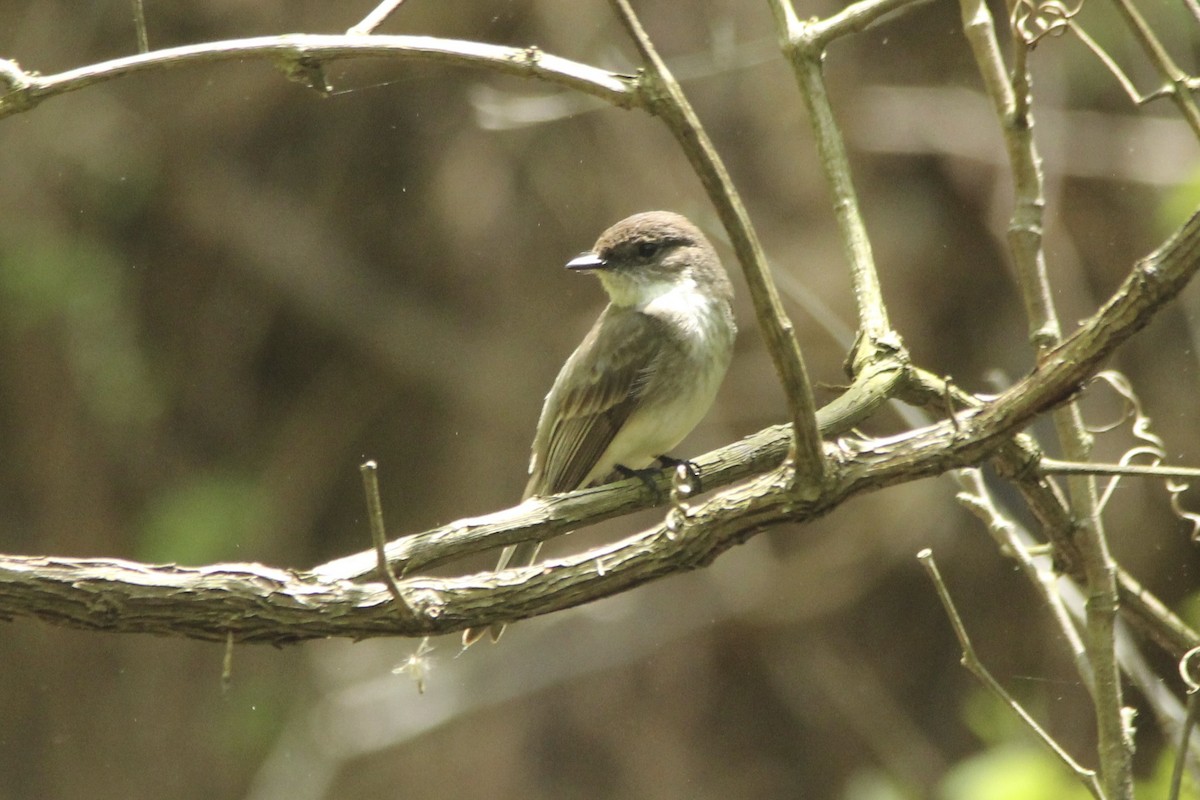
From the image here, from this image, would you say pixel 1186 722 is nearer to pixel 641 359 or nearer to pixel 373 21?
pixel 641 359

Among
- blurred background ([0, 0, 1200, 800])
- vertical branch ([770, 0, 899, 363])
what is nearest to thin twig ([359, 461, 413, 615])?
vertical branch ([770, 0, 899, 363])

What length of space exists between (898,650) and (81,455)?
4.00m

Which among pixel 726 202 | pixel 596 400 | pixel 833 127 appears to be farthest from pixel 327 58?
pixel 596 400

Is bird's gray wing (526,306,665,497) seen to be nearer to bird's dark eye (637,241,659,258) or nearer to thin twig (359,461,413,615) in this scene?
bird's dark eye (637,241,659,258)

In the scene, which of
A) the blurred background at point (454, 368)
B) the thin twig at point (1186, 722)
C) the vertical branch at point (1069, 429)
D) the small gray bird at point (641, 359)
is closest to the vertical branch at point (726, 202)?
the vertical branch at point (1069, 429)

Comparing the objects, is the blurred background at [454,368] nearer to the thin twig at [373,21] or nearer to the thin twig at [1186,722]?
the thin twig at [1186,722]

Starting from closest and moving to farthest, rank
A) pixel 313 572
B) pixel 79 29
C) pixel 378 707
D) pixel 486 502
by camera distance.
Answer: pixel 313 572
pixel 486 502
pixel 79 29
pixel 378 707

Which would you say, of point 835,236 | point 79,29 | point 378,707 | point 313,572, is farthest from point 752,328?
point 313,572

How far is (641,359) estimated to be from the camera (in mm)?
3447

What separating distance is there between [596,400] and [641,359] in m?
0.16

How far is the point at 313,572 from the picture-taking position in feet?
7.02

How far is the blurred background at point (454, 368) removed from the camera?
5.52m

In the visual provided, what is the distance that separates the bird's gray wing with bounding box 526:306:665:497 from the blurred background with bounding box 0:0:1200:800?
1.74 metres

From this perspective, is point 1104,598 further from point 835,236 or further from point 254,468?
point 254,468
